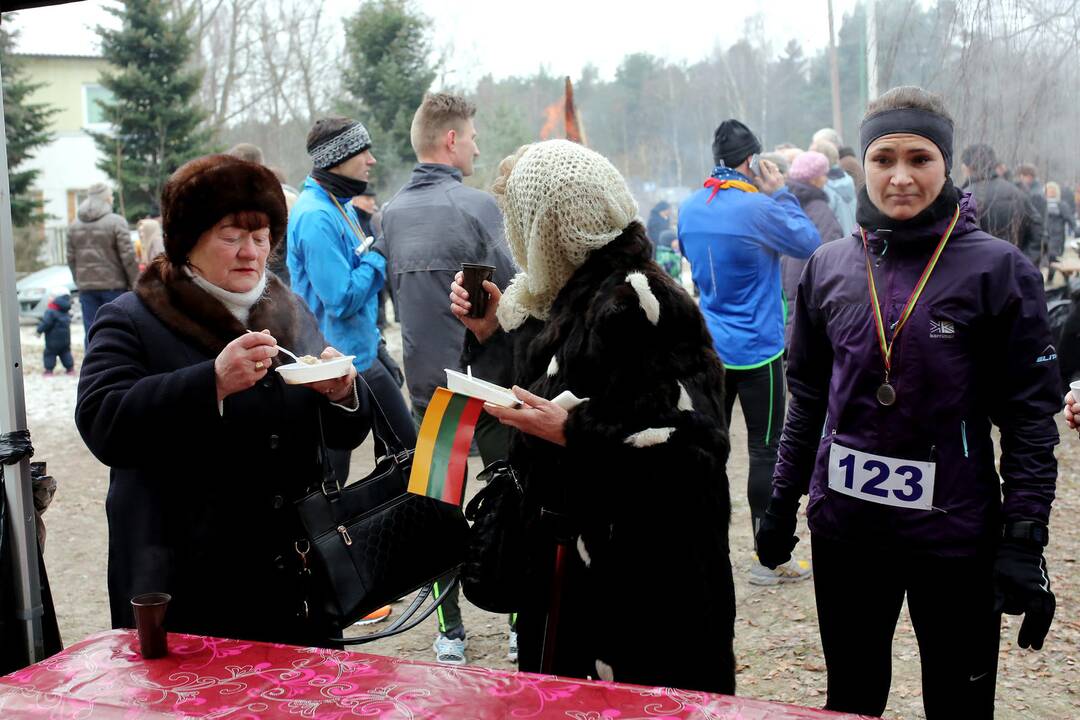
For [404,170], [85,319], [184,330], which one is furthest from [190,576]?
[404,170]

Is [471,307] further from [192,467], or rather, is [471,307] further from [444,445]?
[192,467]

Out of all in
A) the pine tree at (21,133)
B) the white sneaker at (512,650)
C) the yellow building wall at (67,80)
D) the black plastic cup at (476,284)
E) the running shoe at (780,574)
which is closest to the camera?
the black plastic cup at (476,284)

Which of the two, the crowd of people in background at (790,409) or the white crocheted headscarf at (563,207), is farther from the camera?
the white crocheted headscarf at (563,207)

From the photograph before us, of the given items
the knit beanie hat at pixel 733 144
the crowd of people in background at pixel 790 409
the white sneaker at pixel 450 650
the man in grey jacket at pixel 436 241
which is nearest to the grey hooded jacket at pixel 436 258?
the man in grey jacket at pixel 436 241

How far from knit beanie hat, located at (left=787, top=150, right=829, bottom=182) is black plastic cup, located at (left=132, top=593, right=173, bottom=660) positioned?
618cm

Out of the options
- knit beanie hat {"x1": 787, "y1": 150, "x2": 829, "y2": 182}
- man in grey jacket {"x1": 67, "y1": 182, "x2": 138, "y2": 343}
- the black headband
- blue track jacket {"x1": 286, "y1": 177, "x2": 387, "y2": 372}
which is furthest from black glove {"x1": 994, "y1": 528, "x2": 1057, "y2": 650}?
man in grey jacket {"x1": 67, "y1": 182, "x2": 138, "y2": 343}

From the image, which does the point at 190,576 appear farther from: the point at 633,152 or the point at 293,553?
the point at 633,152

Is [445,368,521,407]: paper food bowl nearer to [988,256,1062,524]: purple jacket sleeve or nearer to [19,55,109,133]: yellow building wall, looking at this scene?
[988,256,1062,524]: purple jacket sleeve

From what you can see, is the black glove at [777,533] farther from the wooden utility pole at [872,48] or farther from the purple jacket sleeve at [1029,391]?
the wooden utility pole at [872,48]

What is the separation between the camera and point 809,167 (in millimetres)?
7246

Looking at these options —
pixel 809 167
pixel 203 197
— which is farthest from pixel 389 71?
pixel 203 197

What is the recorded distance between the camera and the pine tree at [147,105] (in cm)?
2403

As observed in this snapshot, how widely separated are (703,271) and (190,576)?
3.28m

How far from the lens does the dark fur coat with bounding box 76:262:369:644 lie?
236 centimetres
